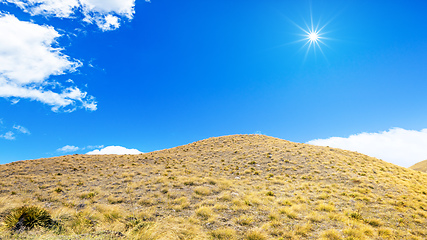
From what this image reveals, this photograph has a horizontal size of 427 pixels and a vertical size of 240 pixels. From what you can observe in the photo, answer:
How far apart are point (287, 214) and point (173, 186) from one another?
9.78m

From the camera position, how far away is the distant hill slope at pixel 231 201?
347 inches

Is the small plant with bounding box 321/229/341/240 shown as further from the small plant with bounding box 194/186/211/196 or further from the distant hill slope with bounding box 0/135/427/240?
the small plant with bounding box 194/186/211/196

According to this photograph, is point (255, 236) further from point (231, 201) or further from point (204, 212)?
point (231, 201)

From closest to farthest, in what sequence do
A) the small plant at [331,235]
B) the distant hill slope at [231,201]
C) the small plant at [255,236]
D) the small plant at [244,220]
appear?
the small plant at [255,236] → the small plant at [331,235] → the distant hill slope at [231,201] → the small plant at [244,220]

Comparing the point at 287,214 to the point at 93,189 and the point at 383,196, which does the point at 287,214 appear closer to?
the point at 383,196

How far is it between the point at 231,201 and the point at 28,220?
414 inches

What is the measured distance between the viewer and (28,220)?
7547 mm

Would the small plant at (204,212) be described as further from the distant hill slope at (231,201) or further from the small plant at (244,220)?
the small plant at (244,220)

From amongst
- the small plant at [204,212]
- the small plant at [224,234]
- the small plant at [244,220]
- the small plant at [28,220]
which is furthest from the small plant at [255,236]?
the small plant at [28,220]

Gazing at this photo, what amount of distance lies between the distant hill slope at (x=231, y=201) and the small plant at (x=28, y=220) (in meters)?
0.44

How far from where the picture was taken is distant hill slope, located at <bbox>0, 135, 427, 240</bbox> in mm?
8812

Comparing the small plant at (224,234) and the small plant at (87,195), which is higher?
the small plant at (87,195)

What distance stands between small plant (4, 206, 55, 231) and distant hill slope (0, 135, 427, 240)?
44cm

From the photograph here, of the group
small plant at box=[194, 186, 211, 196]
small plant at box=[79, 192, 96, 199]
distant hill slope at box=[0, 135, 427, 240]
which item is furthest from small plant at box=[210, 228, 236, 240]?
small plant at box=[79, 192, 96, 199]
